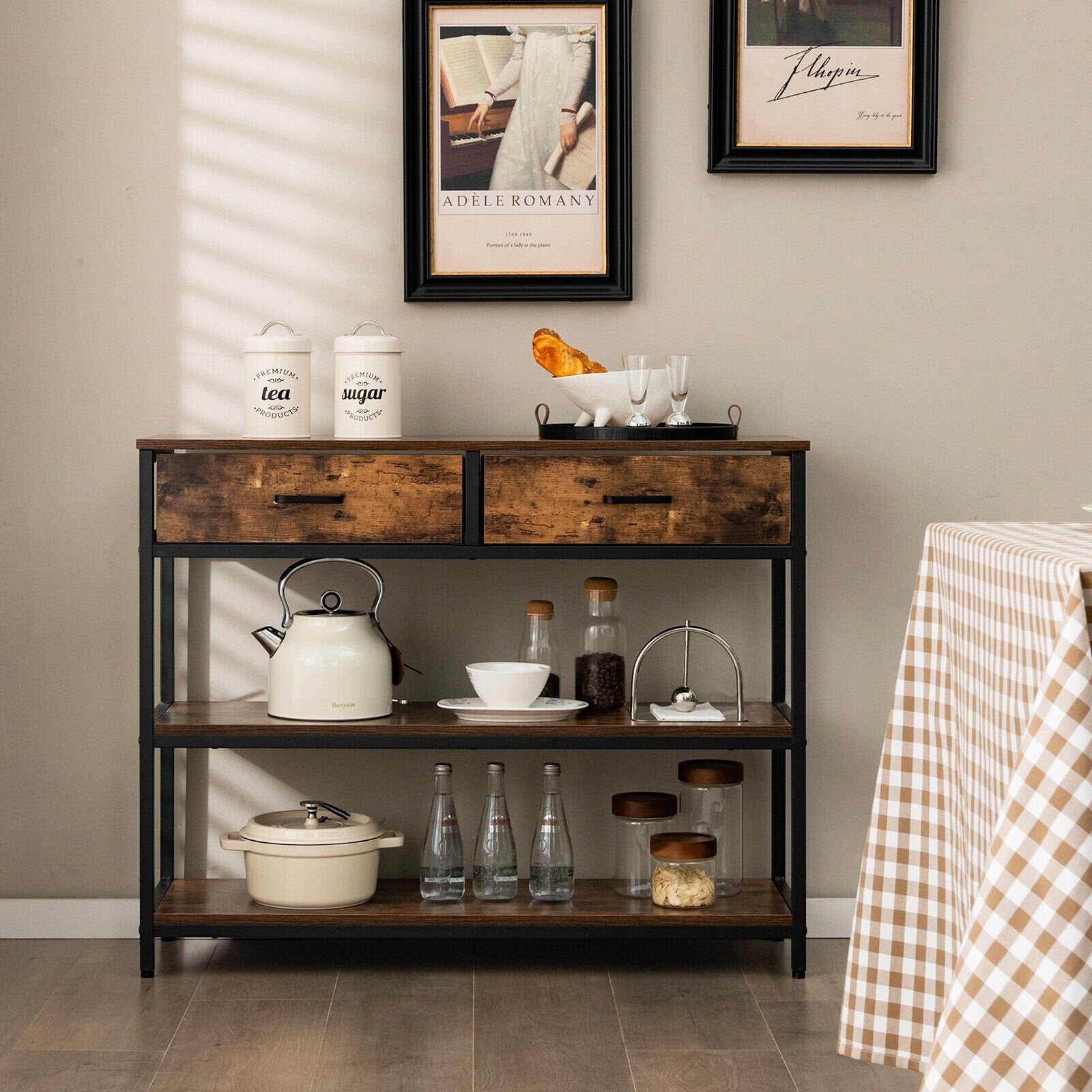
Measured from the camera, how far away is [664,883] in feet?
7.52

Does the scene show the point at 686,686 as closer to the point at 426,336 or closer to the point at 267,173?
the point at 426,336

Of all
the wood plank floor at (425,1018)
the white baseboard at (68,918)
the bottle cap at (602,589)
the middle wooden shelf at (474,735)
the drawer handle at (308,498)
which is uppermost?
the drawer handle at (308,498)

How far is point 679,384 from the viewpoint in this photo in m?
2.29

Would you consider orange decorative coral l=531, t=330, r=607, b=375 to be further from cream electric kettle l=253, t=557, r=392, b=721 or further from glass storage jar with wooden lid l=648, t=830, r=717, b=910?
glass storage jar with wooden lid l=648, t=830, r=717, b=910

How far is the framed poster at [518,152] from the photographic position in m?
2.48

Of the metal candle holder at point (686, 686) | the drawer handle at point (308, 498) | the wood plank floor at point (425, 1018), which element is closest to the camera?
the wood plank floor at point (425, 1018)

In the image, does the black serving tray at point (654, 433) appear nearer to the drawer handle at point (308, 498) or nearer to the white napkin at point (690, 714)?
the drawer handle at point (308, 498)

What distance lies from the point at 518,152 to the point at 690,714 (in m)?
1.12

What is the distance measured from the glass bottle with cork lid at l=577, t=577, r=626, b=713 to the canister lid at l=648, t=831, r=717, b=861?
0.84ft

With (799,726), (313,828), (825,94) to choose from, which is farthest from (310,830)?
(825,94)

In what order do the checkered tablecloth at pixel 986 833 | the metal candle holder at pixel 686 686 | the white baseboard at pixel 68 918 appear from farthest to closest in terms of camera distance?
the white baseboard at pixel 68 918
the metal candle holder at pixel 686 686
the checkered tablecloth at pixel 986 833

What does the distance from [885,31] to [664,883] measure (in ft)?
5.45

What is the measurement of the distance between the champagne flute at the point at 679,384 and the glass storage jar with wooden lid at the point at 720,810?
64cm
